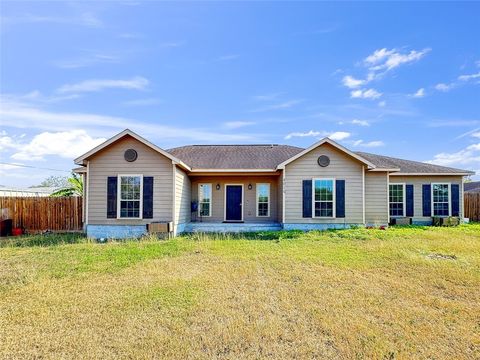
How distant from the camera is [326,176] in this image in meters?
13.8

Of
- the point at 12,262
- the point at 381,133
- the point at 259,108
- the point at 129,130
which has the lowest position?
the point at 12,262

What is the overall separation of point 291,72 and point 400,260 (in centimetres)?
1112

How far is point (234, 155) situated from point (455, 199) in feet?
41.6

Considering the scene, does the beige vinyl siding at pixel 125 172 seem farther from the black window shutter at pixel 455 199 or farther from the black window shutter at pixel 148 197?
the black window shutter at pixel 455 199

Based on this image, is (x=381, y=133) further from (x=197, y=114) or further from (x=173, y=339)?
(x=173, y=339)

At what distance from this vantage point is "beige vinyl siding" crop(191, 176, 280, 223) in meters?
15.9

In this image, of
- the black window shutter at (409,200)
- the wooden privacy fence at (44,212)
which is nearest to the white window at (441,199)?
the black window shutter at (409,200)

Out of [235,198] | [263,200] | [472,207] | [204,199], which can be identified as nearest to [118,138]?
[204,199]

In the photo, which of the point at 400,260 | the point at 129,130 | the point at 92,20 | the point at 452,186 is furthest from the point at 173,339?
the point at 452,186

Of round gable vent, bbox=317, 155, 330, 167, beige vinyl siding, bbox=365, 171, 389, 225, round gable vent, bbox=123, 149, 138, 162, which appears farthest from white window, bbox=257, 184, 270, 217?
round gable vent, bbox=123, 149, 138, 162

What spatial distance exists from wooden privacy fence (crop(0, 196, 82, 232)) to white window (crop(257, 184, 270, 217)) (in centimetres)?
922

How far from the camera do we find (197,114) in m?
19.4

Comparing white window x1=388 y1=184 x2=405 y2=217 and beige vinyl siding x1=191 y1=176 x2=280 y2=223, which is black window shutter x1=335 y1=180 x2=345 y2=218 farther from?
white window x1=388 y1=184 x2=405 y2=217

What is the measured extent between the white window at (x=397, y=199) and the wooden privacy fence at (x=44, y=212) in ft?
54.9
